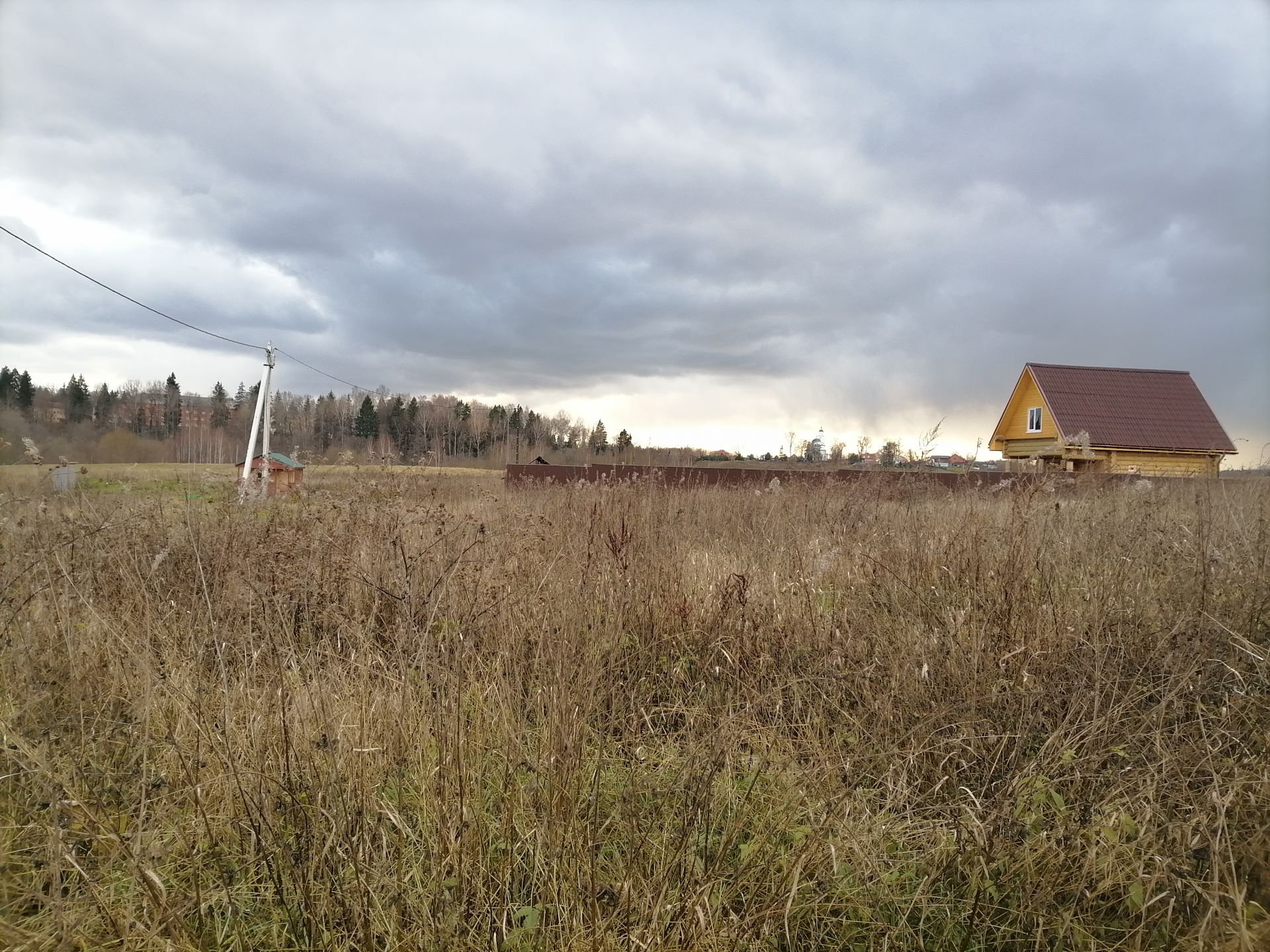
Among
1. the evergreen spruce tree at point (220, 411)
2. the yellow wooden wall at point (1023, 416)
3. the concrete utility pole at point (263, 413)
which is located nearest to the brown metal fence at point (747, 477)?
the concrete utility pole at point (263, 413)

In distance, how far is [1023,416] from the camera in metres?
28.1

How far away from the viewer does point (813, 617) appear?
3717 mm

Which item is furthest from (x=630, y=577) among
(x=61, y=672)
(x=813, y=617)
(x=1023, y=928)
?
(x=61, y=672)

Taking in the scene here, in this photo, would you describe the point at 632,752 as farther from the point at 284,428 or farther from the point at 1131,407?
the point at 1131,407

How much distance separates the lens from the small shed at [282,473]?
7012 millimetres

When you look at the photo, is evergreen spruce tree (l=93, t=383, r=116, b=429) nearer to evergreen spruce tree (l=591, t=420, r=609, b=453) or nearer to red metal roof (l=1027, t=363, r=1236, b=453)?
evergreen spruce tree (l=591, t=420, r=609, b=453)

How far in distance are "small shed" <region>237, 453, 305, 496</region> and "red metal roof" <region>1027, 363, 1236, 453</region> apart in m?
24.4

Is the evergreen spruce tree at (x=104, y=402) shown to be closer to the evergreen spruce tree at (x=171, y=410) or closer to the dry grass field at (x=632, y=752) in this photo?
the evergreen spruce tree at (x=171, y=410)

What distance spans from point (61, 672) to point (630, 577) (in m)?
2.94

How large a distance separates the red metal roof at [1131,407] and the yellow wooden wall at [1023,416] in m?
0.77

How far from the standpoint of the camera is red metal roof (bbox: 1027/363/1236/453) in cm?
2319

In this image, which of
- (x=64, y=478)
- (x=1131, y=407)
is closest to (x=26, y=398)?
(x=64, y=478)

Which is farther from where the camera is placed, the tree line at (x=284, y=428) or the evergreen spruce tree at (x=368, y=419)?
the evergreen spruce tree at (x=368, y=419)

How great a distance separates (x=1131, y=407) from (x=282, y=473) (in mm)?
28670
